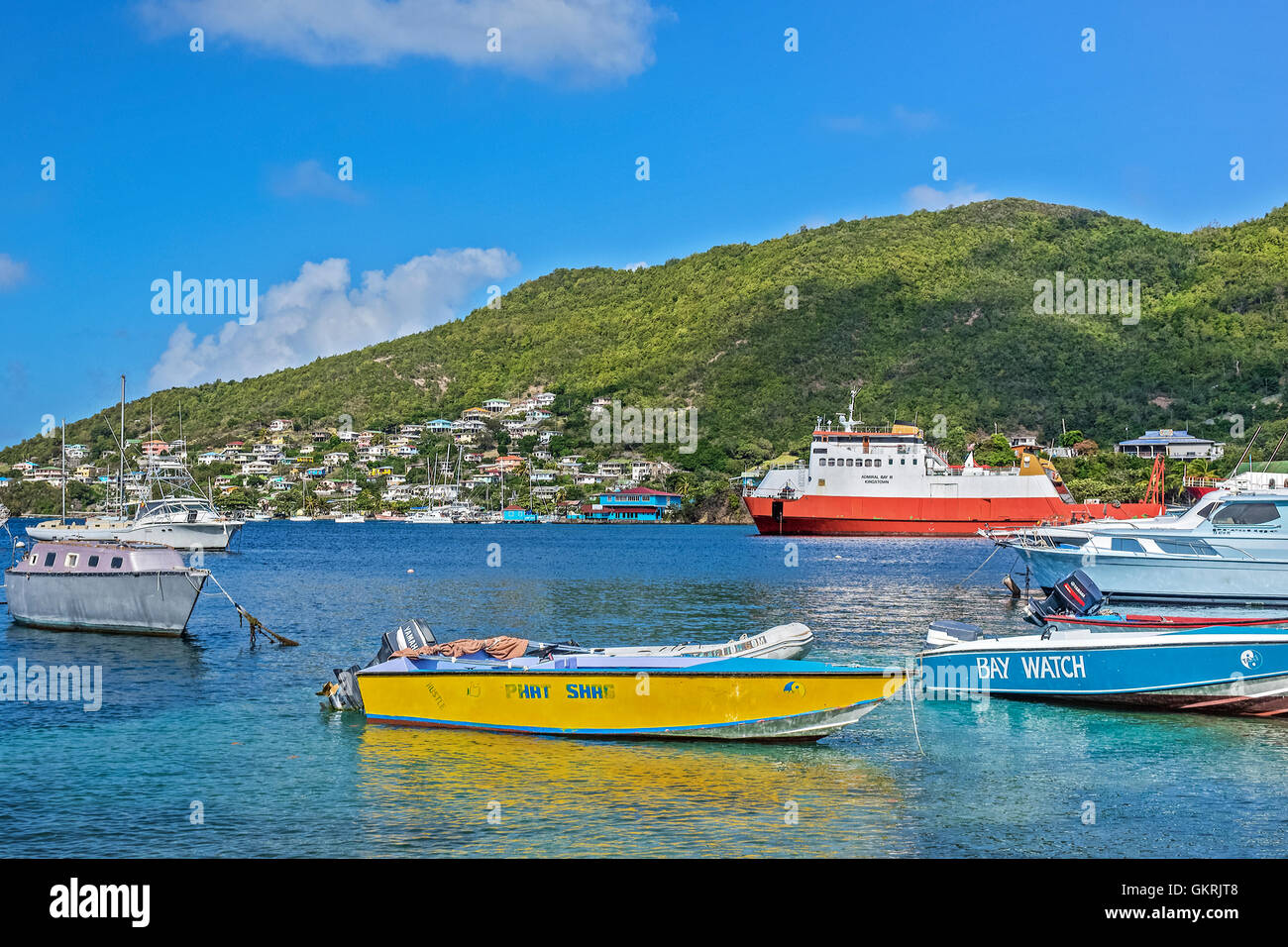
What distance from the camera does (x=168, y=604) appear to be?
22859mm

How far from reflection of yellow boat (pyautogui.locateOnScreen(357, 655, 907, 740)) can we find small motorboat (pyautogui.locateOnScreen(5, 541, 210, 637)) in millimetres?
12546

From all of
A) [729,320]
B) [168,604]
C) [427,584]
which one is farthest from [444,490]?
[168,604]

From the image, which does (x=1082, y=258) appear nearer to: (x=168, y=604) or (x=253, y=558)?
(x=253, y=558)

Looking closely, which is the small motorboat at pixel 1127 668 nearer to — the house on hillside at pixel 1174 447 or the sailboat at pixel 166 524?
the sailboat at pixel 166 524

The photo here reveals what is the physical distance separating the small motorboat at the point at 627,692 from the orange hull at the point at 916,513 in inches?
2476

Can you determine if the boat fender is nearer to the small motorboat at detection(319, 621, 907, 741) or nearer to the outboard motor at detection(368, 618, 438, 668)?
the small motorboat at detection(319, 621, 907, 741)

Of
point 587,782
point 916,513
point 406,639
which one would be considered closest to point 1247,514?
point 587,782

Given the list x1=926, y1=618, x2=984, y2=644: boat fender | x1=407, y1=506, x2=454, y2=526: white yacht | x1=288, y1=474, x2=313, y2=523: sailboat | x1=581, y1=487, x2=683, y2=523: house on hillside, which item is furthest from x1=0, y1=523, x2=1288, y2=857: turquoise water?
x1=288, y1=474, x2=313, y2=523: sailboat

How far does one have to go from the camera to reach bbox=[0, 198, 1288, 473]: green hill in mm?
119750

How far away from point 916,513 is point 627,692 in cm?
6651

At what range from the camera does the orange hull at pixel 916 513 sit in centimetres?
7388

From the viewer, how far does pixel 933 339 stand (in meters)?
135

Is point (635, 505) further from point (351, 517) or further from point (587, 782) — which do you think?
point (587, 782)

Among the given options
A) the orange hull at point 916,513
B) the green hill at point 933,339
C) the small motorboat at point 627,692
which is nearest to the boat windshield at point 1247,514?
the small motorboat at point 627,692
